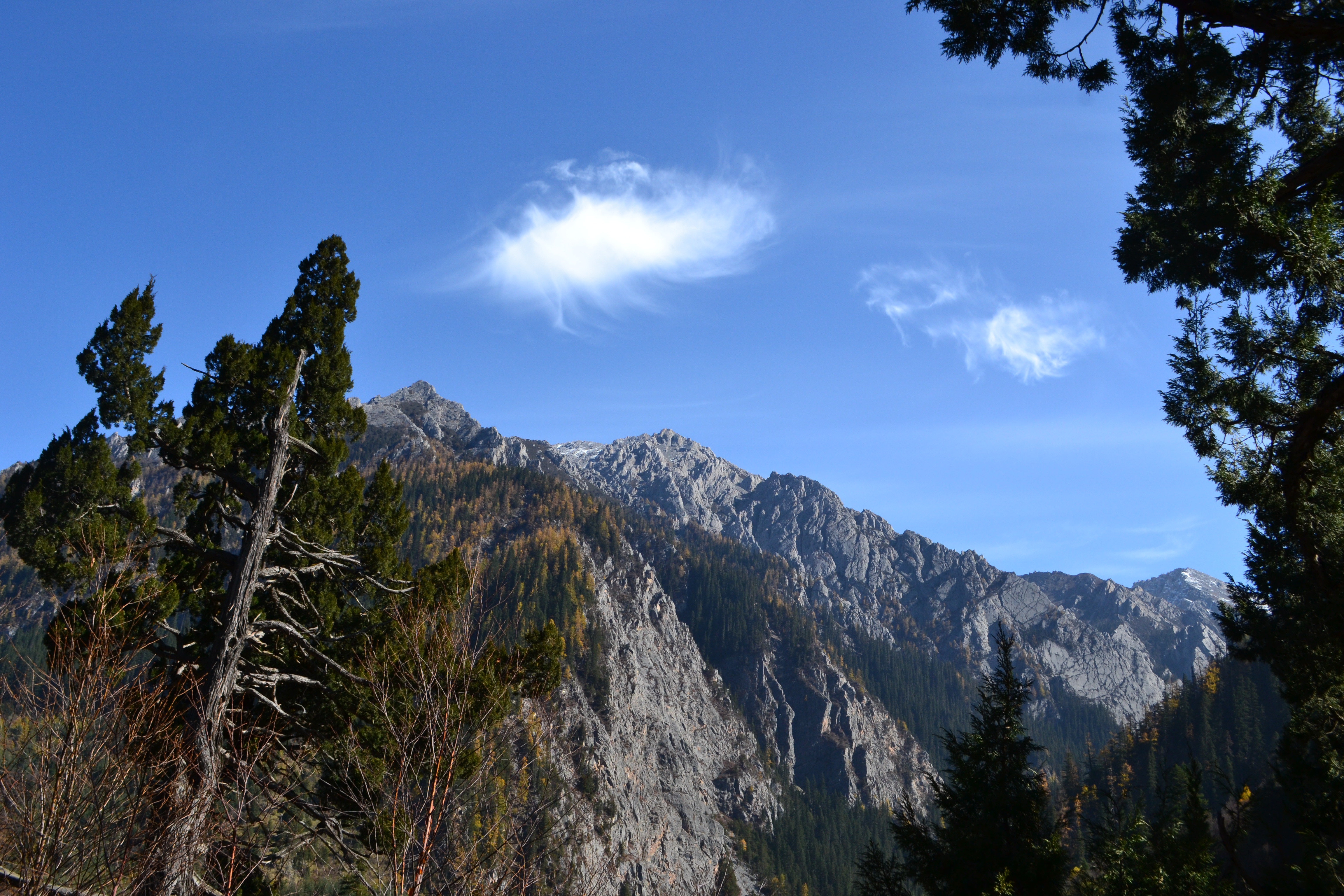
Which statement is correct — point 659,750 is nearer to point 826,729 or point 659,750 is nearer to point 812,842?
point 812,842

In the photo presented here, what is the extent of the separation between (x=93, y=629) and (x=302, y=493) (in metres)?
3.65

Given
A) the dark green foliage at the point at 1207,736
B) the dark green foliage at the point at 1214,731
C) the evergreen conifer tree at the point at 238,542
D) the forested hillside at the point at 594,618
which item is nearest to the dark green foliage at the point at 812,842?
the forested hillside at the point at 594,618

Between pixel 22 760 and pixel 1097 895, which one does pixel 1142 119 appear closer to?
pixel 1097 895

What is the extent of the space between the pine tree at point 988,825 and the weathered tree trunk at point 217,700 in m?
10.6

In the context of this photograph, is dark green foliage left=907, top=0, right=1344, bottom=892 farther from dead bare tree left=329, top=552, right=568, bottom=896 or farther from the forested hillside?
the forested hillside

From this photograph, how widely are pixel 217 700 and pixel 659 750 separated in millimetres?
129756

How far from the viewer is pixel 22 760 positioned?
9.48 m

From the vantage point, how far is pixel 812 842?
417 feet


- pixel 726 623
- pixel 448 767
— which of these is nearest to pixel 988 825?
pixel 448 767

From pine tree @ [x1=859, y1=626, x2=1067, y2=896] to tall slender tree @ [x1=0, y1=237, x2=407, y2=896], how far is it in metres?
10.3

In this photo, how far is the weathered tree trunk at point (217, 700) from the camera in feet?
24.2

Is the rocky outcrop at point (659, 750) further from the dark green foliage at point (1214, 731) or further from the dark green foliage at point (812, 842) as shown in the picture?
the dark green foliage at point (1214, 731)

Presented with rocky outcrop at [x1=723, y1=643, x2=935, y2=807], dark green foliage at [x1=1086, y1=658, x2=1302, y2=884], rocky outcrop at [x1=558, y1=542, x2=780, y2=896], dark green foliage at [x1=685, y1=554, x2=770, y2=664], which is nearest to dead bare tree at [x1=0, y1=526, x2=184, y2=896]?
rocky outcrop at [x1=558, y1=542, x2=780, y2=896]

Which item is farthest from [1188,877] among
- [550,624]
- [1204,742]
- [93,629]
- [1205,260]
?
[1204,742]
